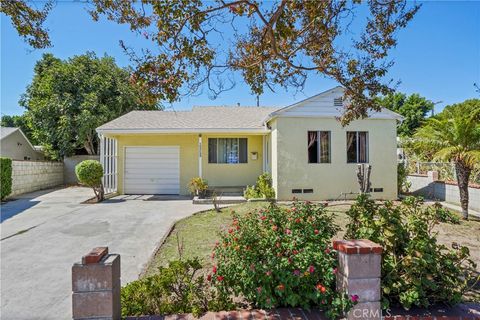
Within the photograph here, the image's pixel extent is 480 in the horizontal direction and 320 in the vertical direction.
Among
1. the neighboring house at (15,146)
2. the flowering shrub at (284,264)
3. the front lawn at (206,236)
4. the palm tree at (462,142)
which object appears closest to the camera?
the flowering shrub at (284,264)

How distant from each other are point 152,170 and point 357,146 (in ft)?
31.8

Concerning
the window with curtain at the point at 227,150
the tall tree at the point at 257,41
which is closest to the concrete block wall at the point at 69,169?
the window with curtain at the point at 227,150

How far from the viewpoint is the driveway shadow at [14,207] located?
937 centimetres

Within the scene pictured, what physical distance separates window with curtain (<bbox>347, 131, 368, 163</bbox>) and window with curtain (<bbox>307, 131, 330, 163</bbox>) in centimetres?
96

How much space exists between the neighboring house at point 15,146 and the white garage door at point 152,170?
425 inches

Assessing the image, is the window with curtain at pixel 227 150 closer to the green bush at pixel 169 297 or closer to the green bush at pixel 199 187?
the green bush at pixel 199 187

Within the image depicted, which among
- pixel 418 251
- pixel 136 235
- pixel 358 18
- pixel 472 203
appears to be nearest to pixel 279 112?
pixel 358 18

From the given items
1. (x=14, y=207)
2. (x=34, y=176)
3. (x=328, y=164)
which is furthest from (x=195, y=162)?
(x=34, y=176)

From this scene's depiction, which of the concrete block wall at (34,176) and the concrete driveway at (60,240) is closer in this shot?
the concrete driveway at (60,240)

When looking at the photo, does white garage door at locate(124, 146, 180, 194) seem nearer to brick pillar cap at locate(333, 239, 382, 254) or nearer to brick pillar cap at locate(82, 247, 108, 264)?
brick pillar cap at locate(82, 247, 108, 264)

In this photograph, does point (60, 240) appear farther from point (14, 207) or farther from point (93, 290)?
point (14, 207)

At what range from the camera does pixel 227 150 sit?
1391 cm

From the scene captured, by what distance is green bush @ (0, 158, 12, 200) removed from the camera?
11.8 meters

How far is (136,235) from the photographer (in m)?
7.00
